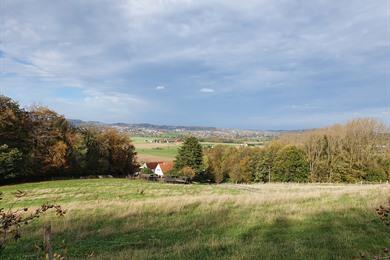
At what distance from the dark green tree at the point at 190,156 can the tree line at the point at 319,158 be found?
35.5 feet

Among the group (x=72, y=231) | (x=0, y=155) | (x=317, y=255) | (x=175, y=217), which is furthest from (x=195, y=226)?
(x=0, y=155)

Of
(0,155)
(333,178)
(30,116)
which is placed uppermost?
(30,116)

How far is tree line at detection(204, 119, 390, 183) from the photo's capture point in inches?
2496

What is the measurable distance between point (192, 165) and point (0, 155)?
4287 cm

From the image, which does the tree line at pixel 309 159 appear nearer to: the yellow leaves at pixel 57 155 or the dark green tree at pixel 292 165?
the dark green tree at pixel 292 165

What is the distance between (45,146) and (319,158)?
49175 mm

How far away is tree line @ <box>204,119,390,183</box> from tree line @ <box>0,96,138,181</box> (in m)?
32.3

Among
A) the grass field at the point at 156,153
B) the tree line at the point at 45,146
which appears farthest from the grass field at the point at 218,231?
the grass field at the point at 156,153

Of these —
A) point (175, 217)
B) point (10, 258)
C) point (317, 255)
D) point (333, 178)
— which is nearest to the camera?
point (317, 255)

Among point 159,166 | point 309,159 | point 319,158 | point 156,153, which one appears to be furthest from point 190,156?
point 156,153

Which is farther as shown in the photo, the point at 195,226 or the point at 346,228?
the point at 195,226

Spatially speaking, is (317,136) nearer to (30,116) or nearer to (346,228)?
(30,116)

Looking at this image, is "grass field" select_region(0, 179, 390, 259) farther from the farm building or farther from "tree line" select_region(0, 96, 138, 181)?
the farm building

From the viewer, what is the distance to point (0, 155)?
4194 cm
